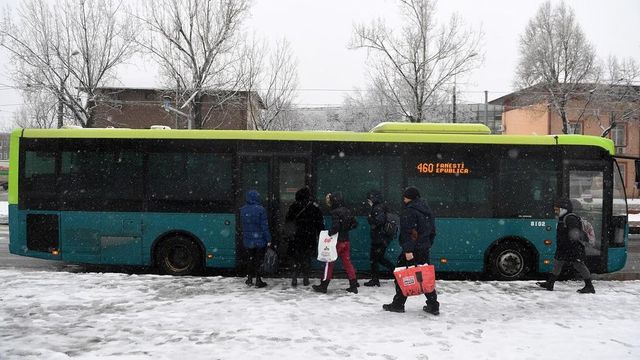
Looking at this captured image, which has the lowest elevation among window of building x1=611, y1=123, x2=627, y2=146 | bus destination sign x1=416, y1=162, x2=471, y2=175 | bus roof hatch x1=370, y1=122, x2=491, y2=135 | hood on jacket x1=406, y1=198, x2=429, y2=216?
hood on jacket x1=406, y1=198, x2=429, y2=216

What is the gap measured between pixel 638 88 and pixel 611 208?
35.4 m

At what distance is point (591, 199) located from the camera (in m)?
10.0

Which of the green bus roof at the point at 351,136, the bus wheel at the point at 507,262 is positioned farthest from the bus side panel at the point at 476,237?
the green bus roof at the point at 351,136

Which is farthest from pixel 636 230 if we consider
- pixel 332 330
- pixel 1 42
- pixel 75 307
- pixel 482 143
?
pixel 1 42

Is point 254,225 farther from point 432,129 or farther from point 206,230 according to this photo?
point 432,129

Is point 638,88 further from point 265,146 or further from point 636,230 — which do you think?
point 265,146

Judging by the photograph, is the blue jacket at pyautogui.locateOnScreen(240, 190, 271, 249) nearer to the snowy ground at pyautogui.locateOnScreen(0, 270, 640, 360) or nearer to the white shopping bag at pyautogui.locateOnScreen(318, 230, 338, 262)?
the snowy ground at pyautogui.locateOnScreen(0, 270, 640, 360)

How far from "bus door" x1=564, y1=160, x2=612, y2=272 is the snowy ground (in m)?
0.88

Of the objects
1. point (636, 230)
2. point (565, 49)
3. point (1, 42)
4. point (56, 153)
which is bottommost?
point (636, 230)

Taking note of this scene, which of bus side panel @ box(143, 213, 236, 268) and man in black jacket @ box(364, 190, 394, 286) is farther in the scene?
bus side panel @ box(143, 213, 236, 268)

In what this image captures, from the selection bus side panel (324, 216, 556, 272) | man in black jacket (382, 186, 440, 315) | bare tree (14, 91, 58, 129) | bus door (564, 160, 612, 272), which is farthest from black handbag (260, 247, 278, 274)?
bare tree (14, 91, 58, 129)

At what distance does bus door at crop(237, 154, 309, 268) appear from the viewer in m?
9.83

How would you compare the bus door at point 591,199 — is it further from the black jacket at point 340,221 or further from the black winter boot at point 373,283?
the black jacket at point 340,221

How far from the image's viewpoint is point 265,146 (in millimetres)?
10023
